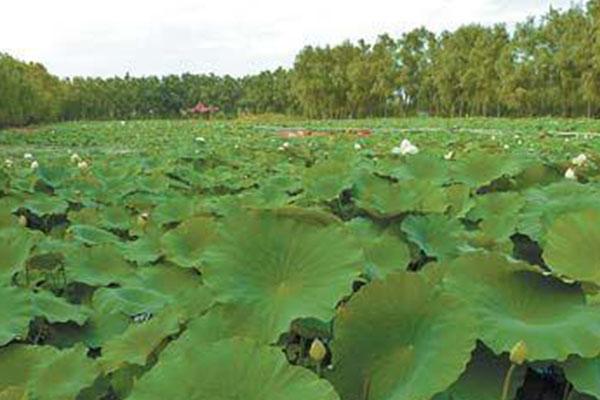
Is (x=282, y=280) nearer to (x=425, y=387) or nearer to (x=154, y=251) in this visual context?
(x=425, y=387)

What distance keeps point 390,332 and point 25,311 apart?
0.61 meters

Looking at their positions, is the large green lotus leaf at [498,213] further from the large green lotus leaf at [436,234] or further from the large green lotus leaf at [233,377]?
the large green lotus leaf at [233,377]

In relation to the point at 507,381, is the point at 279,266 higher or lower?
higher

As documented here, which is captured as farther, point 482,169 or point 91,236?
point 482,169

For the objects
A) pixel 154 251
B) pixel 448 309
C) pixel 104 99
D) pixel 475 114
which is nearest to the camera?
pixel 448 309

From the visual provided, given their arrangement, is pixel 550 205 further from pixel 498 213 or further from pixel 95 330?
pixel 95 330

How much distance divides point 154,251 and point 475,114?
150 ft

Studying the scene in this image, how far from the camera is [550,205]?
155 centimetres

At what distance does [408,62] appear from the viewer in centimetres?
4984

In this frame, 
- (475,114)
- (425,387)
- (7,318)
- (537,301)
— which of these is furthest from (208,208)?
(475,114)

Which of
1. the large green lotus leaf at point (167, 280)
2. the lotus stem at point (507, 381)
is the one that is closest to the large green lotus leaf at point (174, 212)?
the large green lotus leaf at point (167, 280)

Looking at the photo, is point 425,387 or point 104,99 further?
point 104,99

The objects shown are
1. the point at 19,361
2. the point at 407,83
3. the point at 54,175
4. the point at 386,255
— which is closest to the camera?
the point at 19,361

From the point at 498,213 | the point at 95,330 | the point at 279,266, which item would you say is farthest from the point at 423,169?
the point at 279,266
